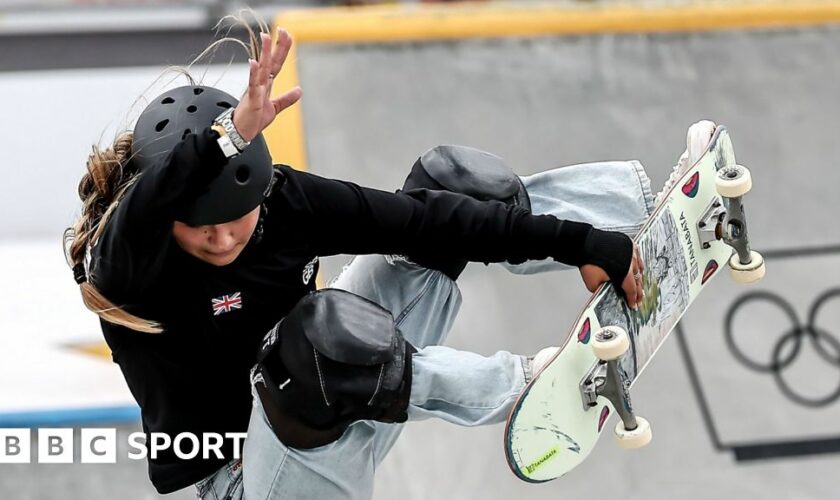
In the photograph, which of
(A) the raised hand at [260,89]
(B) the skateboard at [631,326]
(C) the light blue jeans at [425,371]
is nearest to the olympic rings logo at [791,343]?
(B) the skateboard at [631,326]

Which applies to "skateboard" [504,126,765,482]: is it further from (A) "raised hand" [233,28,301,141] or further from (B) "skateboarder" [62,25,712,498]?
(A) "raised hand" [233,28,301,141]

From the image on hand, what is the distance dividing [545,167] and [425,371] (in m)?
2.68

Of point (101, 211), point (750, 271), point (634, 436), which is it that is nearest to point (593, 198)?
point (750, 271)

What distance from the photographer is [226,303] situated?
2580mm

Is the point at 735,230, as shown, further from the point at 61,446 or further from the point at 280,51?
the point at 61,446

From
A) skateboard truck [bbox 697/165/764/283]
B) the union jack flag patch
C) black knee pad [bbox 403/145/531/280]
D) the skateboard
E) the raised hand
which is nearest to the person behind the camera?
the raised hand

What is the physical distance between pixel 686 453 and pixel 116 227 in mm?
2780

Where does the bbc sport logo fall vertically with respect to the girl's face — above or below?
below

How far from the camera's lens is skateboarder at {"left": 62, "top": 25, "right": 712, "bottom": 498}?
2342 mm

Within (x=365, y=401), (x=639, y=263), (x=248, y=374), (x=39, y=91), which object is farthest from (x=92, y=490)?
(x=39, y=91)

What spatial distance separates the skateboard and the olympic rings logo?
1.70m

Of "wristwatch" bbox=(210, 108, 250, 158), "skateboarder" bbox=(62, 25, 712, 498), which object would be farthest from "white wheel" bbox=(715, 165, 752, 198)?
"wristwatch" bbox=(210, 108, 250, 158)

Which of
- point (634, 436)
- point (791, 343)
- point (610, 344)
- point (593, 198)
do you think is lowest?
point (791, 343)

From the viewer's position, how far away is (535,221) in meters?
2.72
